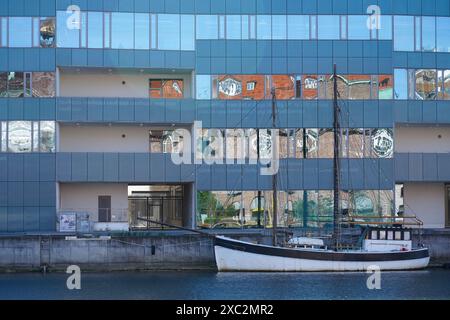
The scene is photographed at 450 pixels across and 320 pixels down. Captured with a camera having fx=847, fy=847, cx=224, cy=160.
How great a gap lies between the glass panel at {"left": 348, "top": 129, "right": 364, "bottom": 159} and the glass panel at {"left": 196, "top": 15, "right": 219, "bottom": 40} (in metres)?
11.6

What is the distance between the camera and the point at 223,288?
136ft

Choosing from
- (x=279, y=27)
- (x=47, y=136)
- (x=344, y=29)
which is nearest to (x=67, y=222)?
(x=47, y=136)

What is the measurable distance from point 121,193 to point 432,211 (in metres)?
23.0

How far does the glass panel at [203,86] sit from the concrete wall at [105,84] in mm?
2507

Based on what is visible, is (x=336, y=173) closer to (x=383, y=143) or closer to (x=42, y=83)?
(x=383, y=143)

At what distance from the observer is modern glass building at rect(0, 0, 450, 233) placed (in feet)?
186

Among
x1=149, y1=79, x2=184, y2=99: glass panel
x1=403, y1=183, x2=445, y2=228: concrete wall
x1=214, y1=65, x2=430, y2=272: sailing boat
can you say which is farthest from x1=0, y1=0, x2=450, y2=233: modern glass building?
x1=214, y1=65, x2=430, y2=272: sailing boat

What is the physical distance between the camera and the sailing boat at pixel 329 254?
50156 mm

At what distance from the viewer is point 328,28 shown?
5869 centimetres

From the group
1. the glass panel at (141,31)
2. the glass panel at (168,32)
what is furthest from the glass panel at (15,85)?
the glass panel at (168,32)

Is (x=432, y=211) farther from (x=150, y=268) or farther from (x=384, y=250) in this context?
(x=150, y=268)

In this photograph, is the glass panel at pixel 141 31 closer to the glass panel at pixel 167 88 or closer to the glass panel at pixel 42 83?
the glass panel at pixel 167 88

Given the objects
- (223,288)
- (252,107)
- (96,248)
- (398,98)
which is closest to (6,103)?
(96,248)

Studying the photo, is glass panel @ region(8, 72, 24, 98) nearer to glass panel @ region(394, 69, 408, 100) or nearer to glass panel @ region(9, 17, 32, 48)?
glass panel @ region(9, 17, 32, 48)
